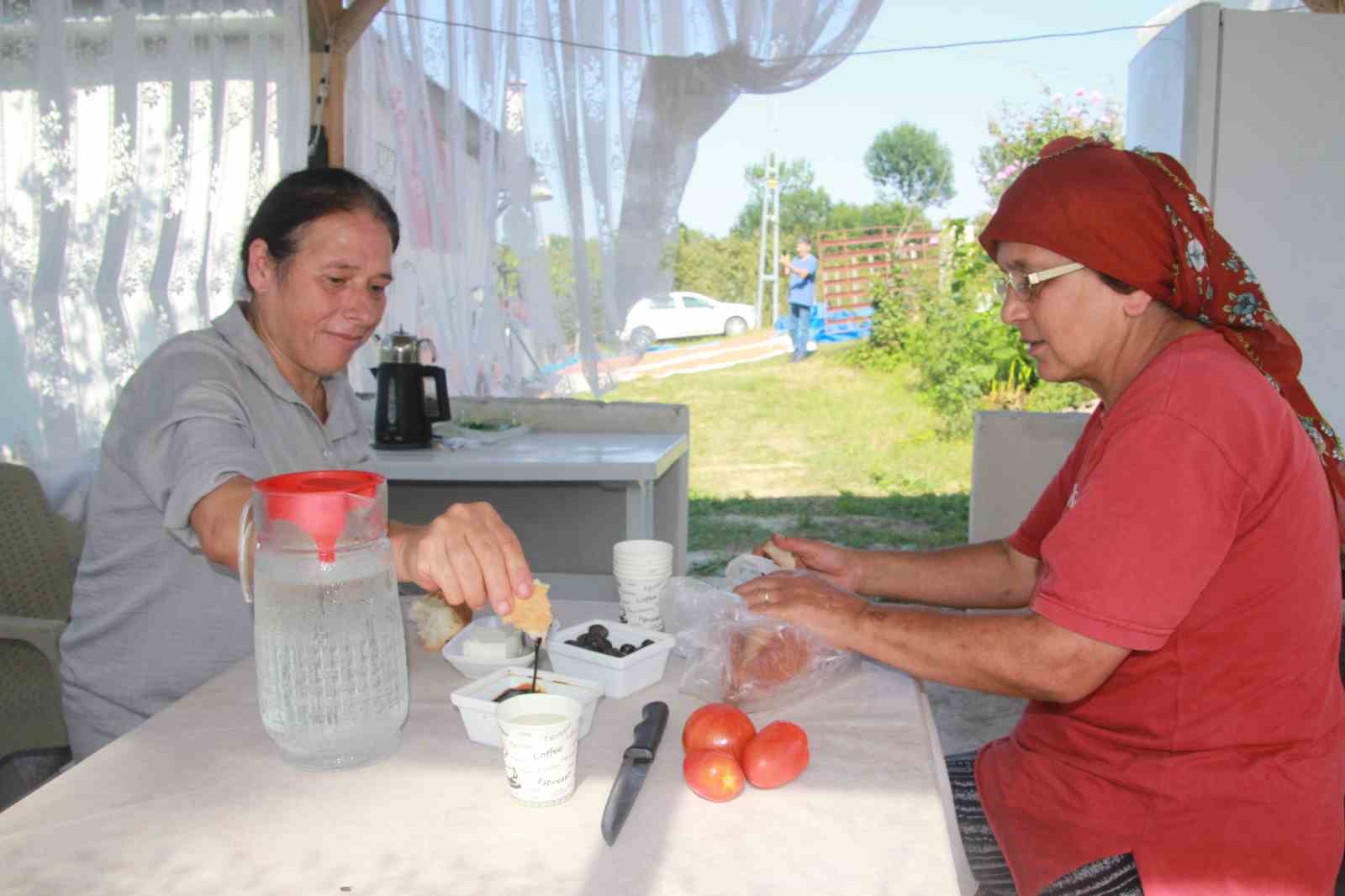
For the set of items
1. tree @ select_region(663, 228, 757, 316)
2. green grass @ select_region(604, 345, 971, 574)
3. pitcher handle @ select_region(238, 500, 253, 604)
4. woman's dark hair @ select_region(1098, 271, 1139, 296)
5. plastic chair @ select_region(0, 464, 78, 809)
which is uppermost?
tree @ select_region(663, 228, 757, 316)

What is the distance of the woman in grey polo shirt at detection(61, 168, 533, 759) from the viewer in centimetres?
144

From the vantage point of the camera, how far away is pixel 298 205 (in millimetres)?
1961

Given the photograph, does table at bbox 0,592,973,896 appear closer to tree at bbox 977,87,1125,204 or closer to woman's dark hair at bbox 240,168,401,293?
woman's dark hair at bbox 240,168,401,293

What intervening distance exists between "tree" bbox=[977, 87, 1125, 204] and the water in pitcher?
9.42m

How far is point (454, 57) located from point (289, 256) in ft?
7.11

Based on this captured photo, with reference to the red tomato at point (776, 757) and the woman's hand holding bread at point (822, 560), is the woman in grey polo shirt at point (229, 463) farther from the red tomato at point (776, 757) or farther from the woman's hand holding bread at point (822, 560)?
the woman's hand holding bread at point (822, 560)

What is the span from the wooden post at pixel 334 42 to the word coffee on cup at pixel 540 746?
3203 mm

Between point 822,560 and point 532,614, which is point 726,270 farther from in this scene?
point 532,614

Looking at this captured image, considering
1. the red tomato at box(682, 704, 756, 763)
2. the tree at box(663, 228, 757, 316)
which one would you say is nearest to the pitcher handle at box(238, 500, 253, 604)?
the red tomato at box(682, 704, 756, 763)

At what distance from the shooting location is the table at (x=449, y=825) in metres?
1.00

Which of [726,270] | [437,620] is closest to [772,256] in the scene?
[726,270]

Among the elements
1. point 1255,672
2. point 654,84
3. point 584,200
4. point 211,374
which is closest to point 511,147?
point 584,200

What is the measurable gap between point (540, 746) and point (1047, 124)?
10981 mm

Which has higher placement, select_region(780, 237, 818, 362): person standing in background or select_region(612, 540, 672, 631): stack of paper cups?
select_region(780, 237, 818, 362): person standing in background
